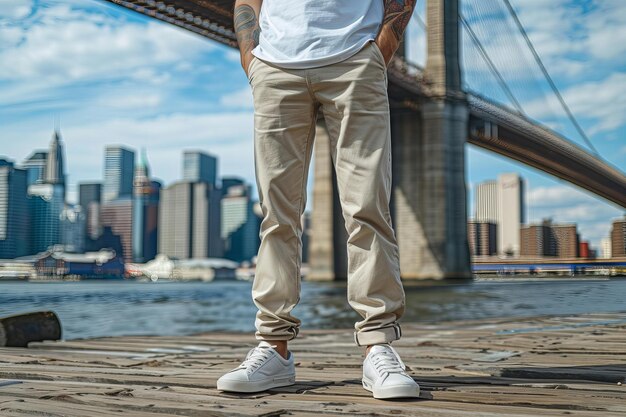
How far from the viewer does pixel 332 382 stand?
1638mm

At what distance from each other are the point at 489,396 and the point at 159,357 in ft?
4.53

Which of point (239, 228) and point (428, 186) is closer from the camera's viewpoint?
point (428, 186)

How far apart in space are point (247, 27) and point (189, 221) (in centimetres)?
7944

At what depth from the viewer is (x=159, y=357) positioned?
2459mm

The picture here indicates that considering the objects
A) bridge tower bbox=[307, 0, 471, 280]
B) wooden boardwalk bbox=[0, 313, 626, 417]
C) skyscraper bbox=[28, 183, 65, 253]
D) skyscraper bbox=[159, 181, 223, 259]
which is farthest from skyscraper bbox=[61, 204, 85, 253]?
wooden boardwalk bbox=[0, 313, 626, 417]

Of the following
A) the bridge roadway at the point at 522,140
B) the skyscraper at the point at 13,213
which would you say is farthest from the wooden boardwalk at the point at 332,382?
the skyscraper at the point at 13,213

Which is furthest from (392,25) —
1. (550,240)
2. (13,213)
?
(13,213)

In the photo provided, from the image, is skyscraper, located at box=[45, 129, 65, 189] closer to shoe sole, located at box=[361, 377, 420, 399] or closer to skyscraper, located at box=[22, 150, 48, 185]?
skyscraper, located at box=[22, 150, 48, 185]

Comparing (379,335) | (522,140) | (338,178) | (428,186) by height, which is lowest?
(379,335)

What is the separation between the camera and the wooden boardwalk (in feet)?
4.09

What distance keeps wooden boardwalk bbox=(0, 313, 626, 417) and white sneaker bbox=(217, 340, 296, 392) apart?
3cm

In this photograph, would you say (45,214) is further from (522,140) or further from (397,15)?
(397,15)

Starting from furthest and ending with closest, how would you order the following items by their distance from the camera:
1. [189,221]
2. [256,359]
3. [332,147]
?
[189,221]
[332,147]
[256,359]

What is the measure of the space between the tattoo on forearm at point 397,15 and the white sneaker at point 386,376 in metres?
0.72
